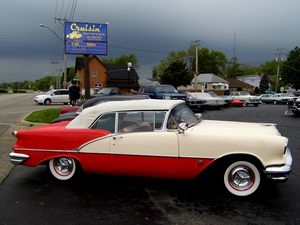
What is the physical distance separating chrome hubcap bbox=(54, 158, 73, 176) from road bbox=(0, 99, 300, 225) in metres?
0.18

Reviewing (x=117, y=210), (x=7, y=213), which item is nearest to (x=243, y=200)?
(x=117, y=210)

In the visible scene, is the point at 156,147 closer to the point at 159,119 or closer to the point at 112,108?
the point at 159,119

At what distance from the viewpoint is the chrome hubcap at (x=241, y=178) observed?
16.1ft

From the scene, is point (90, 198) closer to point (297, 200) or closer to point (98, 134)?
point (98, 134)

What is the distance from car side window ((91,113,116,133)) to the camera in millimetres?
5359

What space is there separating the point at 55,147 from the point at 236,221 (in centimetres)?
308

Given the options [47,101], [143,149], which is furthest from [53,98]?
[143,149]

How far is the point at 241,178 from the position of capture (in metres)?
4.93

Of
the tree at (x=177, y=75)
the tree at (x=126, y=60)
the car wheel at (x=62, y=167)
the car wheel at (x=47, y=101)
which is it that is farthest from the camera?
the tree at (x=126, y=60)

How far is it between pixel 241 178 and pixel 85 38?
18.1 m

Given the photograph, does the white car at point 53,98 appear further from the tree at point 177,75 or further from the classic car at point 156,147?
the tree at point 177,75

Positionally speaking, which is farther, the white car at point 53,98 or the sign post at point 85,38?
the white car at point 53,98

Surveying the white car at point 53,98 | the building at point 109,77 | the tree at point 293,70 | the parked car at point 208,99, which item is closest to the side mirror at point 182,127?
the parked car at point 208,99

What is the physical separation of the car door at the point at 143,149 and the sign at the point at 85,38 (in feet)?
54.5
